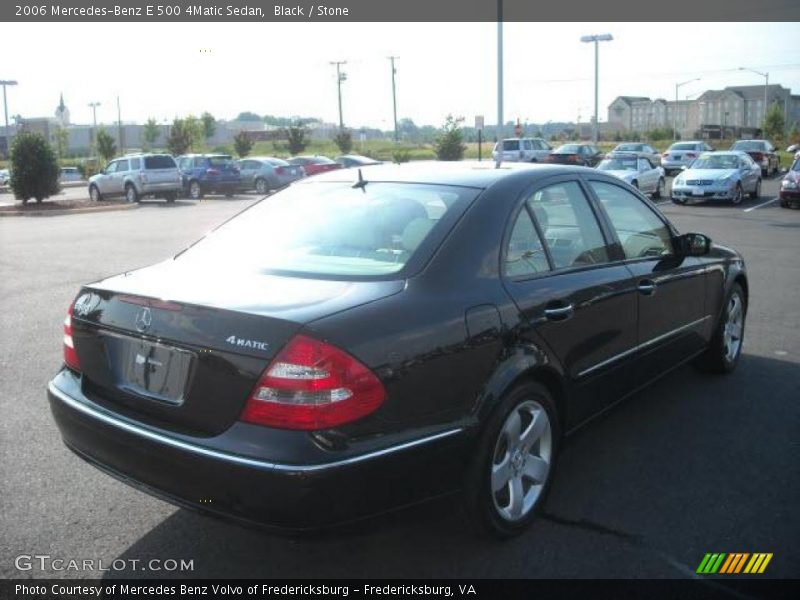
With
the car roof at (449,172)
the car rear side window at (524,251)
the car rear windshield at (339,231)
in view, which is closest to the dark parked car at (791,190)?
the car roof at (449,172)

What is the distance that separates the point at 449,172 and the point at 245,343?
5.86 ft

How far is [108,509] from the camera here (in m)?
3.79

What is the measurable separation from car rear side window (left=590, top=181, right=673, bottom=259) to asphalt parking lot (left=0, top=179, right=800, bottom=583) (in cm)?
101

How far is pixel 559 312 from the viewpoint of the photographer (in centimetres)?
372

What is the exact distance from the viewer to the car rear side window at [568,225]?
4.01m

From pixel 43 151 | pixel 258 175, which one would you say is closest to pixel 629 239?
pixel 43 151

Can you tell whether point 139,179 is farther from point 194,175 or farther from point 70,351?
point 70,351

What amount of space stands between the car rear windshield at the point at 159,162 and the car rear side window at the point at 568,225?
90.1ft

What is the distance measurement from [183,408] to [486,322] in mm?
1280

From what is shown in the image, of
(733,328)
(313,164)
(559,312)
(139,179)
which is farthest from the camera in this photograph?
(313,164)

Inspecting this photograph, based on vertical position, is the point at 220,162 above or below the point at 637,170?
above

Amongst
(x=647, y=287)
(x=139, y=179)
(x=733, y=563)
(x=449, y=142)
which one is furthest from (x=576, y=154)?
(x=733, y=563)

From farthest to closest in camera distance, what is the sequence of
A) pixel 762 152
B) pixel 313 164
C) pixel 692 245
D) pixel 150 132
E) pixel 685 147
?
pixel 150 132 < pixel 685 147 < pixel 313 164 < pixel 762 152 < pixel 692 245

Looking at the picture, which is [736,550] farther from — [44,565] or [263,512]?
[44,565]
